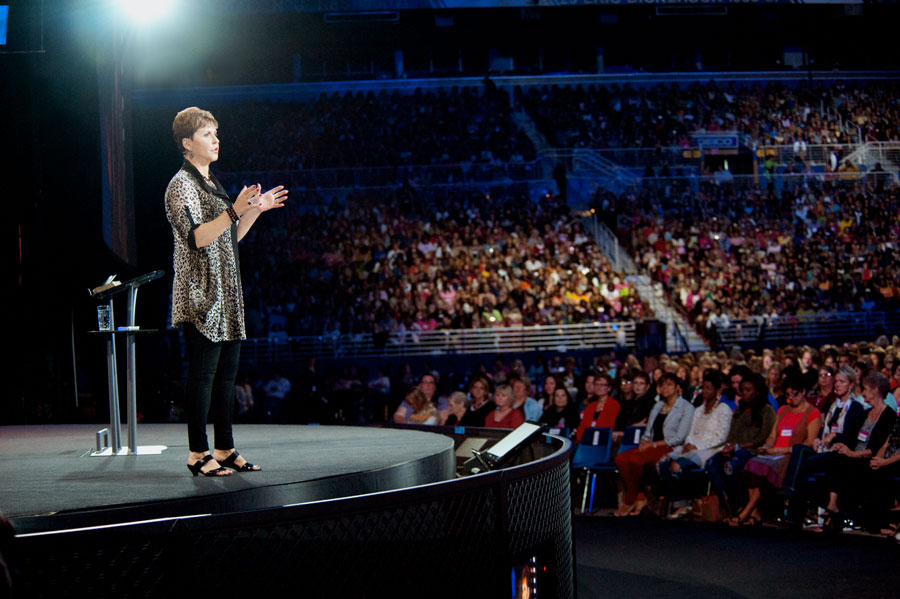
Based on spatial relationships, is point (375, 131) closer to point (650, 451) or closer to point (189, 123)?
point (650, 451)

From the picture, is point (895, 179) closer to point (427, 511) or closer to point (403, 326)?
point (403, 326)

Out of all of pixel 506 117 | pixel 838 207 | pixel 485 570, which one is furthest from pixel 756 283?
pixel 485 570

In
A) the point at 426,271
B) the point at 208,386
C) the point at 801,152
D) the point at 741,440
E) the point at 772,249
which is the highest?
the point at 801,152

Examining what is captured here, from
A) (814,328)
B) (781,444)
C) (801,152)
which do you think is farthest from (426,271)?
(781,444)

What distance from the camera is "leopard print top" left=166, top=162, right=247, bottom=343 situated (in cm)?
318

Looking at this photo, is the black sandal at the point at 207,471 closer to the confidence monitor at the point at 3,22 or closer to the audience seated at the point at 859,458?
the confidence monitor at the point at 3,22

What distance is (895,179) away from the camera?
2214 cm

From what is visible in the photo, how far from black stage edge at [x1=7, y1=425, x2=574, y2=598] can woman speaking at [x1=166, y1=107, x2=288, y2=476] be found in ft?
0.57

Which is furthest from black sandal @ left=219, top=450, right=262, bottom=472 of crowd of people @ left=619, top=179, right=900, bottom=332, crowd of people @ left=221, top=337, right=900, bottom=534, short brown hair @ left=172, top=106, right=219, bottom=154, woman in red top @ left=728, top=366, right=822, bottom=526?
crowd of people @ left=619, top=179, right=900, bottom=332

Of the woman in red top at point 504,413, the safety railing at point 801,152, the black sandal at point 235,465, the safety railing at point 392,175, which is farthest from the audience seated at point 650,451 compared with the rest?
the safety railing at point 801,152

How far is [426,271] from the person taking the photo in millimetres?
17375

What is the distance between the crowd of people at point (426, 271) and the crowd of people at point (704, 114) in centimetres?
416

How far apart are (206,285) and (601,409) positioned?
525 cm

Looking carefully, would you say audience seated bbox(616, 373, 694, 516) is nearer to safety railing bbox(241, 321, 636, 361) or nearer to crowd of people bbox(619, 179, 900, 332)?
safety railing bbox(241, 321, 636, 361)
